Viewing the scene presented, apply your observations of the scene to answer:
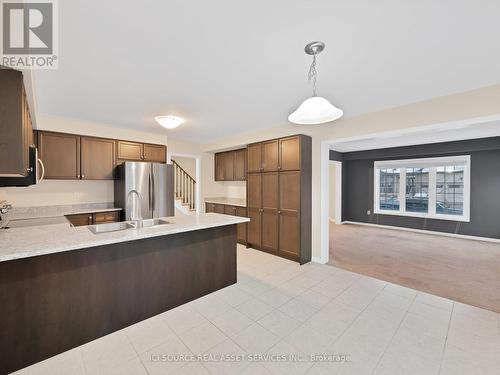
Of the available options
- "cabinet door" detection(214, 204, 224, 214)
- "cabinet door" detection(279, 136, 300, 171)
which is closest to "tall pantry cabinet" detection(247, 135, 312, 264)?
"cabinet door" detection(279, 136, 300, 171)

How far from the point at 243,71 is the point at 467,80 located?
2.40 meters

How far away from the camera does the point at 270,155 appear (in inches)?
164

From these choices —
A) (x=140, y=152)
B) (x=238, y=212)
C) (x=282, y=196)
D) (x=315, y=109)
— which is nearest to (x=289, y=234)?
(x=282, y=196)

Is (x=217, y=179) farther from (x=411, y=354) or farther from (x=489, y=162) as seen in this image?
(x=489, y=162)

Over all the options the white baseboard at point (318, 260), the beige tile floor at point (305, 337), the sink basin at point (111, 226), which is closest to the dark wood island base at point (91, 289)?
the beige tile floor at point (305, 337)

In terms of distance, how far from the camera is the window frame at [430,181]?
5.48 meters

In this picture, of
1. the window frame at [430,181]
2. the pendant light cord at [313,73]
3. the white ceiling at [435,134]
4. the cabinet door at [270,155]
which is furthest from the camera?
the window frame at [430,181]

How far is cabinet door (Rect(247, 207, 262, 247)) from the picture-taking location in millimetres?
4398

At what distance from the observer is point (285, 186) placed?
3918 millimetres

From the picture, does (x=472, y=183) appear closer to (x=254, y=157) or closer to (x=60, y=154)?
(x=254, y=157)

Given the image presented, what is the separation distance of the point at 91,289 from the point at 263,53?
2.58 m

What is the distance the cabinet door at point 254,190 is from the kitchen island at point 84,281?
1.79 m

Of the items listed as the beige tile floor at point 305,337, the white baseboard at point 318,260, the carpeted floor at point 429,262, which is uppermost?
the white baseboard at point 318,260

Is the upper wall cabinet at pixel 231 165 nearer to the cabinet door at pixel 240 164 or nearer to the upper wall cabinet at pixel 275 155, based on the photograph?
the cabinet door at pixel 240 164
